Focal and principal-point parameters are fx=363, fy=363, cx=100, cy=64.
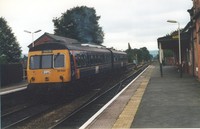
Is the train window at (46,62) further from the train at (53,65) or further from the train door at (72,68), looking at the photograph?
the train door at (72,68)

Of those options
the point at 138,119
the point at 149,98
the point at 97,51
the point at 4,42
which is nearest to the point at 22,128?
the point at 138,119

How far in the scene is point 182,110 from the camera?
12773mm

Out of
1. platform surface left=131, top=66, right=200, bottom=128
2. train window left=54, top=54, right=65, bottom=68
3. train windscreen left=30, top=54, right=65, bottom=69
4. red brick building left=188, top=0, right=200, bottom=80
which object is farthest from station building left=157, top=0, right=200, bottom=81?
train windscreen left=30, top=54, right=65, bottom=69

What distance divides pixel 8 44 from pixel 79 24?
14.9 metres

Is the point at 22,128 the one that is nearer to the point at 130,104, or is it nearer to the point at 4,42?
the point at 130,104

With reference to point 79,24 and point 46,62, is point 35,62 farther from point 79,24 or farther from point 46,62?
point 79,24

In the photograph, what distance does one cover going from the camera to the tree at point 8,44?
68.9 m

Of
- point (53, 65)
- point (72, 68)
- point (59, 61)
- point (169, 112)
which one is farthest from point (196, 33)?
point (169, 112)

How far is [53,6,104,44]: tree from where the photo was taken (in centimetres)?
6531

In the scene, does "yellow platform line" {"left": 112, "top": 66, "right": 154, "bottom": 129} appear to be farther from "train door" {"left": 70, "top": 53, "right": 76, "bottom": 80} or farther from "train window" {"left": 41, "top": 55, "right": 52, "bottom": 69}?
"train window" {"left": 41, "top": 55, "right": 52, "bottom": 69}

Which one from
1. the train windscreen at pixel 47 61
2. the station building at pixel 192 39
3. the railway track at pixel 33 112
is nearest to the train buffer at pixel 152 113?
the railway track at pixel 33 112

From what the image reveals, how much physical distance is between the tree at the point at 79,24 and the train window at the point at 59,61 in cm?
4588

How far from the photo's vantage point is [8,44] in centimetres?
7038

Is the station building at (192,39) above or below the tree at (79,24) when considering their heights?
below
